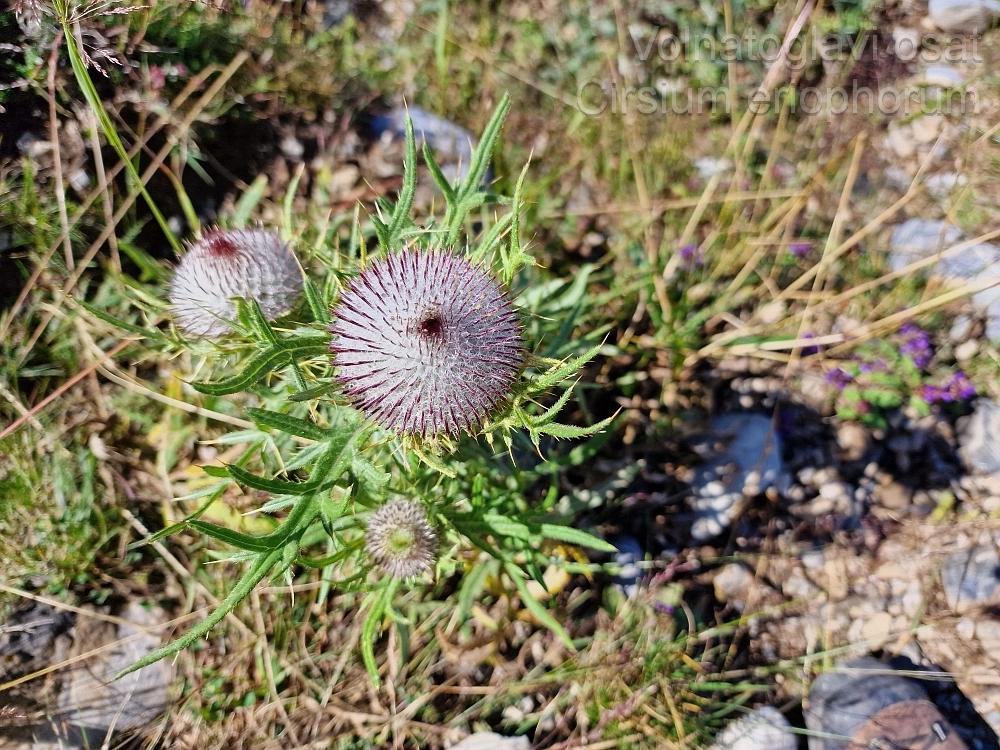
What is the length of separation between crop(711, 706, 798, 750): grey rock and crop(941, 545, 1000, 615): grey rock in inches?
49.6

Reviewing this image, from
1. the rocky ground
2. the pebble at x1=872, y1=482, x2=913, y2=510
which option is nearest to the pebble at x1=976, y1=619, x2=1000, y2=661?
the rocky ground

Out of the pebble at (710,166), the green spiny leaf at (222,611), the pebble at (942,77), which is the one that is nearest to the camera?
the green spiny leaf at (222,611)

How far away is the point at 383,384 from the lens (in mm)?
2352

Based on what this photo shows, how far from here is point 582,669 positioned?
3.60 meters

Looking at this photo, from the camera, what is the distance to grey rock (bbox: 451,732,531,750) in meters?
3.43

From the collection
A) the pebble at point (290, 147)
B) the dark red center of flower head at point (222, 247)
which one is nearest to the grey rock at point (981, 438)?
the dark red center of flower head at point (222, 247)

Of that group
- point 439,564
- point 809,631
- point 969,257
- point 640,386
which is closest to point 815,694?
point 809,631

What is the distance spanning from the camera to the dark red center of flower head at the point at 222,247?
271 cm

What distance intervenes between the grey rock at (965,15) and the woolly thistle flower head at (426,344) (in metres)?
5.43

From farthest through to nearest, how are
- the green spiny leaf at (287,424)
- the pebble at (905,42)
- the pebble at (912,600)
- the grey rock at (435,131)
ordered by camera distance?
the pebble at (905,42), the grey rock at (435,131), the pebble at (912,600), the green spiny leaf at (287,424)

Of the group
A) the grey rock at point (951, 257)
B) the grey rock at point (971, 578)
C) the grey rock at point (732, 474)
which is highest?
the grey rock at point (951, 257)

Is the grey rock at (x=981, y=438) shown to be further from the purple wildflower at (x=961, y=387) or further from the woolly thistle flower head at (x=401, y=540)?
the woolly thistle flower head at (x=401, y=540)

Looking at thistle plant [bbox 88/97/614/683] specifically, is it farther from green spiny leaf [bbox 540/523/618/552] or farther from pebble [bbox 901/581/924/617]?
pebble [bbox 901/581/924/617]

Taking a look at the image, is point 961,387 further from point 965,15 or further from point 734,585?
point 965,15
